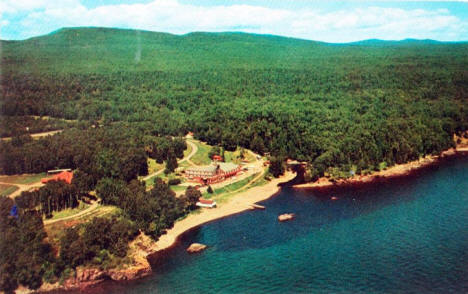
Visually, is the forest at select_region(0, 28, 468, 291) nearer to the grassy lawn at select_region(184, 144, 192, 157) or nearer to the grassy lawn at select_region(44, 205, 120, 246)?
the grassy lawn at select_region(44, 205, 120, 246)

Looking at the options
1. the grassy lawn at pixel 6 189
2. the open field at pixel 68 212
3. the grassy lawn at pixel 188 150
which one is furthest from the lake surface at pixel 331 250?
the grassy lawn at pixel 6 189

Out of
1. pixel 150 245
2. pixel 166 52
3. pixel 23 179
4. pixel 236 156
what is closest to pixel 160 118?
pixel 236 156

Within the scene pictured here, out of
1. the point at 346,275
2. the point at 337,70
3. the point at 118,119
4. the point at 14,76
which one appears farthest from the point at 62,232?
the point at 337,70

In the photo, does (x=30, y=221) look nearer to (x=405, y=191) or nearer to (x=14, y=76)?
(x=405, y=191)

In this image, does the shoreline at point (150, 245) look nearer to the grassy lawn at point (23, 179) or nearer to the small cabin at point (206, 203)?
the small cabin at point (206, 203)

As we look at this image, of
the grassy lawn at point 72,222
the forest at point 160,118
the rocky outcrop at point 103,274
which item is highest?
the forest at point 160,118
